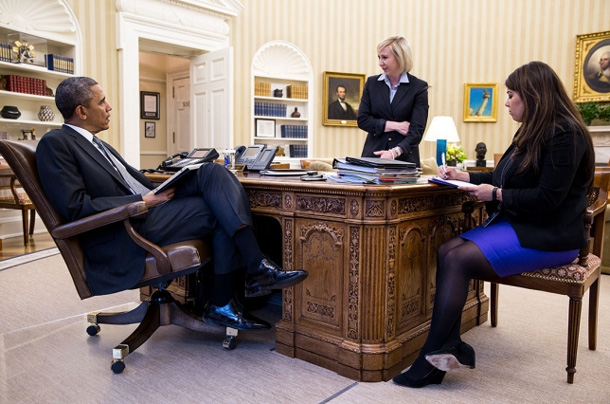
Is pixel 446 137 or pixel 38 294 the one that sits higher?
pixel 446 137

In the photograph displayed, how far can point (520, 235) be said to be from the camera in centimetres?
207

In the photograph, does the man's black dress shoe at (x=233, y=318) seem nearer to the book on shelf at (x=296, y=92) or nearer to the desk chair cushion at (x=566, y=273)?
the desk chair cushion at (x=566, y=273)

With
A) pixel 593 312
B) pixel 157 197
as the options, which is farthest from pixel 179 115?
pixel 593 312

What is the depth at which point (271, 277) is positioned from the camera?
2205 mm

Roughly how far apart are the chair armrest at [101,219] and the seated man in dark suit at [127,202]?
6 cm

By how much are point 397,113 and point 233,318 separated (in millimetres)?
1541

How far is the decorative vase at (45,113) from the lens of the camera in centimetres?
568

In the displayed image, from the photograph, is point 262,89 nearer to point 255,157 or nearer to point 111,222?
point 255,157

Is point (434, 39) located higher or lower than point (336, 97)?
higher

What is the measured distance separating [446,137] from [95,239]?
6265 millimetres

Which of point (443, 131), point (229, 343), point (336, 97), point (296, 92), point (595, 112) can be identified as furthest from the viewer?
point (336, 97)

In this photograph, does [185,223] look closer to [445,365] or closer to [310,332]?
[310,332]

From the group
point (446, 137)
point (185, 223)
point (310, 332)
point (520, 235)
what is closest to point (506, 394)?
point (520, 235)

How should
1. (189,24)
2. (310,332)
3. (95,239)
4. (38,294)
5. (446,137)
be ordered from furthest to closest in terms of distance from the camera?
(446,137) < (189,24) < (38,294) < (310,332) < (95,239)
